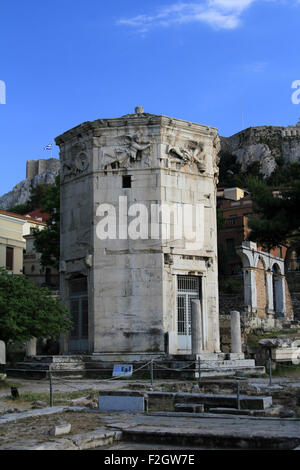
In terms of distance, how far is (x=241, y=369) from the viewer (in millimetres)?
19891

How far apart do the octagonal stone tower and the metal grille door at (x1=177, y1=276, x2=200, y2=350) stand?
4cm

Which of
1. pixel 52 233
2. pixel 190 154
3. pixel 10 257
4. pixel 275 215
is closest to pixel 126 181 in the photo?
pixel 190 154

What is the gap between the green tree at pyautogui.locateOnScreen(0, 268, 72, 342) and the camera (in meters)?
17.0

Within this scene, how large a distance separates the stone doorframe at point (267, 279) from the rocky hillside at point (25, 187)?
85240 mm

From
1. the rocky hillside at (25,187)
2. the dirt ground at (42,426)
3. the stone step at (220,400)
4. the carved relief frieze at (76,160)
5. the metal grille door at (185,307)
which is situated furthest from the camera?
the rocky hillside at (25,187)

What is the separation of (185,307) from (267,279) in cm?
2542

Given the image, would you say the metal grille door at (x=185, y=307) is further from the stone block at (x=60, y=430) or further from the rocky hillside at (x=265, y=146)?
the rocky hillside at (x=265, y=146)

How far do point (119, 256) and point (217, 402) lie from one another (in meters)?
11.2

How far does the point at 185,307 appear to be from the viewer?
2253cm

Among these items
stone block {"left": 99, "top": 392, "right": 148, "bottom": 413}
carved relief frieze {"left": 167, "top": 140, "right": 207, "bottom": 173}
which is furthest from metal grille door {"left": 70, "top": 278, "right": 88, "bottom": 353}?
stone block {"left": 99, "top": 392, "right": 148, "bottom": 413}

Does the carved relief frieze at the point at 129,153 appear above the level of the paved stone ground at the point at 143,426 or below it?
above

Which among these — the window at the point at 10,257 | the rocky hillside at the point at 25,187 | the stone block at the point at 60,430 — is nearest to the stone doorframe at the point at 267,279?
the window at the point at 10,257

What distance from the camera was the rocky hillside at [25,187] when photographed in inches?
5103

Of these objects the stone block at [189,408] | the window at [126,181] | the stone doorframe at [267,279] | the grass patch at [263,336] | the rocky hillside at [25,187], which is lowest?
the stone block at [189,408]
